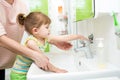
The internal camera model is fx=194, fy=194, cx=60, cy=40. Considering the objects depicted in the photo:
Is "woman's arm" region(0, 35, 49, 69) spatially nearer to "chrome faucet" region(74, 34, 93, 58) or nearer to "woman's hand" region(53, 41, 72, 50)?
"woman's hand" region(53, 41, 72, 50)

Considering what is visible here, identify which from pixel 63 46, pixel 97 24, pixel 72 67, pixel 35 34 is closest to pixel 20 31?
pixel 35 34

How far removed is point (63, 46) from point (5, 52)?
475mm

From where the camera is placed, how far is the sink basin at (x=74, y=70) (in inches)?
44.1

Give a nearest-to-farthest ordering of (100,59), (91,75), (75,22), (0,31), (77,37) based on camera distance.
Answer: (91,75) → (0,31) → (100,59) → (77,37) → (75,22)

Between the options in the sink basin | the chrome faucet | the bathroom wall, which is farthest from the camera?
the chrome faucet

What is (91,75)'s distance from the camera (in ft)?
3.79

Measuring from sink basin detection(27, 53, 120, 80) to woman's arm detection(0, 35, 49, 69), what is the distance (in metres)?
0.05

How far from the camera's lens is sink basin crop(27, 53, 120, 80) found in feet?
3.67

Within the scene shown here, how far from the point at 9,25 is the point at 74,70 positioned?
62 centimetres

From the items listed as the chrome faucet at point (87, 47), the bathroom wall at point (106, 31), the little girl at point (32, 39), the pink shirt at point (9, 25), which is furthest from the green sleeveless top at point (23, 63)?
the bathroom wall at point (106, 31)

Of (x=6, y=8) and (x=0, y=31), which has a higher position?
(x=6, y=8)

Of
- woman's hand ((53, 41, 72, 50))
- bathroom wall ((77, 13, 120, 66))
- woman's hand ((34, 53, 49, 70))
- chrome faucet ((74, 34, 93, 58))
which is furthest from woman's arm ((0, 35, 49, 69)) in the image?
bathroom wall ((77, 13, 120, 66))

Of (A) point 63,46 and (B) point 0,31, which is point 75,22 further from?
(B) point 0,31

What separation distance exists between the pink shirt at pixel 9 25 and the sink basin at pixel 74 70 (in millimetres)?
273
